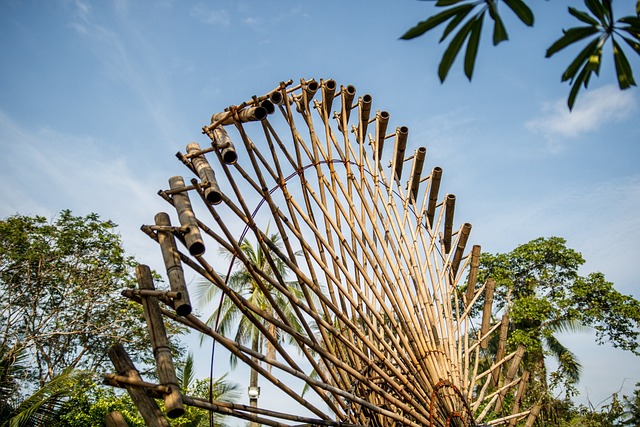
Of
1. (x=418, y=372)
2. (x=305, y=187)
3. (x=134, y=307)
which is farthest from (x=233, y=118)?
(x=134, y=307)

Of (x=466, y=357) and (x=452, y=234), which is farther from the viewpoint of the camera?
(x=452, y=234)

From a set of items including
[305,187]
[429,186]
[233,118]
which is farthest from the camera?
[429,186]

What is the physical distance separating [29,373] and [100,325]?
5.43 feet

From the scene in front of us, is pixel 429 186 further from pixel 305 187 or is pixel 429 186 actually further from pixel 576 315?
pixel 576 315

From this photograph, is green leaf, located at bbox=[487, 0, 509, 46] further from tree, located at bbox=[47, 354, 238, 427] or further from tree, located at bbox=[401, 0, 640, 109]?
tree, located at bbox=[47, 354, 238, 427]

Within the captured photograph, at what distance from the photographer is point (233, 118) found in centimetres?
330

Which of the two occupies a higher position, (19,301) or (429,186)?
(19,301)

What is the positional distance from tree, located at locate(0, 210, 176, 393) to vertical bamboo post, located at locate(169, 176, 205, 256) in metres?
8.97

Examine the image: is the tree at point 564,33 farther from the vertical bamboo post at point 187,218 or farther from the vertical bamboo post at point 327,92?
the vertical bamboo post at point 327,92

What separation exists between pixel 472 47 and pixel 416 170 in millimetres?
3827

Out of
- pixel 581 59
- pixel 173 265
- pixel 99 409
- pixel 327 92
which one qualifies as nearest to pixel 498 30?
pixel 581 59

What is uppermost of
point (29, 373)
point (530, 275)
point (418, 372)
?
point (530, 275)

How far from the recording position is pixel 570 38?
3.20 feet

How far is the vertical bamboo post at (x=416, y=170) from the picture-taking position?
4.75 meters
